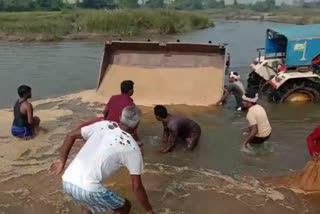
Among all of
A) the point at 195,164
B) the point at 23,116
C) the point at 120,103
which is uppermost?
the point at 120,103

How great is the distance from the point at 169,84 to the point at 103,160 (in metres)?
7.96

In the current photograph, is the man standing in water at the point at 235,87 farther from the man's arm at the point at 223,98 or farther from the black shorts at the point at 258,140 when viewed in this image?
the black shorts at the point at 258,140

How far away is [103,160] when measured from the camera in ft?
12.2

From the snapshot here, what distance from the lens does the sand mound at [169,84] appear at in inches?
440

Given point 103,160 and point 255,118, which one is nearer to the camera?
point 103,160

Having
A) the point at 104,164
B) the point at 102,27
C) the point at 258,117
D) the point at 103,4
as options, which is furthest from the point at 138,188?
the point at 103,4

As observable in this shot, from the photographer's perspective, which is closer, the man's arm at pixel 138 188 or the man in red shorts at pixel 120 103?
the man's arm at pixel 138 188

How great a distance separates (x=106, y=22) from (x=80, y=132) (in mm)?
31427

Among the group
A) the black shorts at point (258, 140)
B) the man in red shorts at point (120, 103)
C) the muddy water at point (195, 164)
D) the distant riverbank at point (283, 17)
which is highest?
the man in red shorts at point (120, 103)

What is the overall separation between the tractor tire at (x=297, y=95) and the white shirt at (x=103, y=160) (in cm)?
814

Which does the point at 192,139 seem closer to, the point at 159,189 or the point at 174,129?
the point at 174,129

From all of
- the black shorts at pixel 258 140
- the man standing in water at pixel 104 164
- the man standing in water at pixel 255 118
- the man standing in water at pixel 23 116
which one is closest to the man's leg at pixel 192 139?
the man standing in water at pixel 255 118

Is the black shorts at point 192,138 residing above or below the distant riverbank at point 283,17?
above

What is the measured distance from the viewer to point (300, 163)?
7582mm
